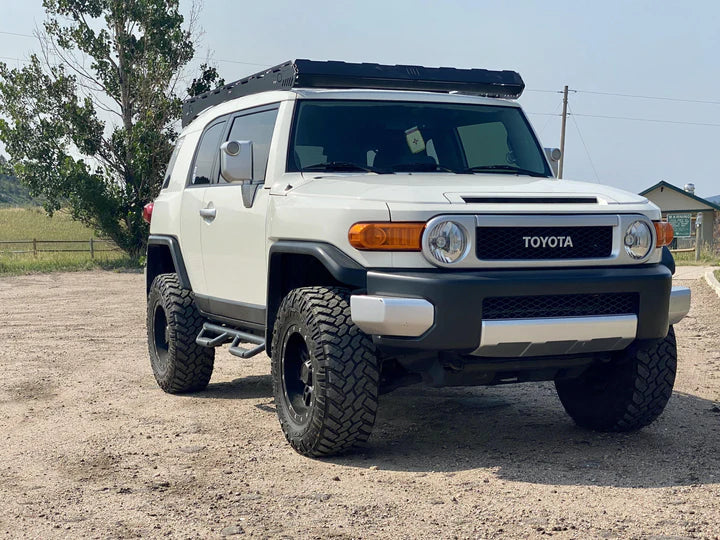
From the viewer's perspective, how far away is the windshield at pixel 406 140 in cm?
596

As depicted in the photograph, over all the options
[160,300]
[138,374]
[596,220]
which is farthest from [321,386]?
[138,374]

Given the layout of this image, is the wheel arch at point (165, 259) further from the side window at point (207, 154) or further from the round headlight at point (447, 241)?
the round headlight at point (447, 241)

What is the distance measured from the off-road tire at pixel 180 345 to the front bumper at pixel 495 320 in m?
2.89

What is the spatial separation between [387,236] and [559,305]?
985mm

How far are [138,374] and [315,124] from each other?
379 cm

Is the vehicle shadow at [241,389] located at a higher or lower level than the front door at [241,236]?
lower

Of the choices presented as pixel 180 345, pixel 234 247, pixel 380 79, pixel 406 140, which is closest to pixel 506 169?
pixel 406 140

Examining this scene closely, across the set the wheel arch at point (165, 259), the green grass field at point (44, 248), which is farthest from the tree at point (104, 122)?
the wheel arch at point (165, 259)

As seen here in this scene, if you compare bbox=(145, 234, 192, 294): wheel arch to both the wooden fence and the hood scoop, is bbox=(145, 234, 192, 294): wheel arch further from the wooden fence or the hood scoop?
the wooden fence

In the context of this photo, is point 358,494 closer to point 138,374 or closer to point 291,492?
point 291,492

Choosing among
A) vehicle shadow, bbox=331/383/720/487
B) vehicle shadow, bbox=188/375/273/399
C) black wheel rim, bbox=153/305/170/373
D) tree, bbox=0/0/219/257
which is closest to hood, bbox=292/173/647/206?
vehicle shadow, bbox=331/383/720/487

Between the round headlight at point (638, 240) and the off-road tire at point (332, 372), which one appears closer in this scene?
the off-road tire at point (332, 372)

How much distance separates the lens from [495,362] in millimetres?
5031

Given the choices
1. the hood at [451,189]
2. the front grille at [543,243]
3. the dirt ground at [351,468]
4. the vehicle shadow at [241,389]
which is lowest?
the vehicle shadow at [241,389]
